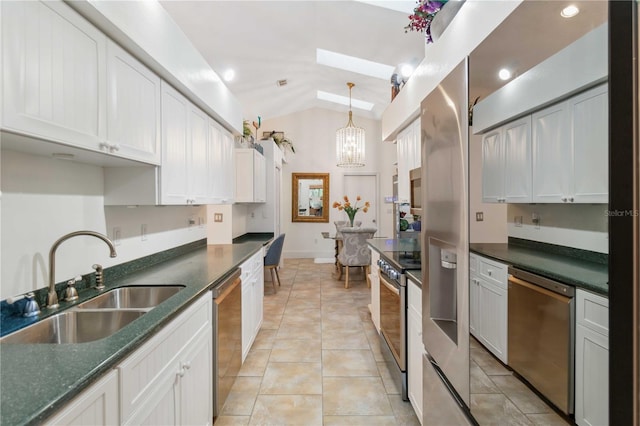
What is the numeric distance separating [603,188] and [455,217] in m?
0.59

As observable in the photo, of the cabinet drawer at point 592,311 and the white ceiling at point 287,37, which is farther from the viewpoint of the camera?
the white ceiling at point 287,37

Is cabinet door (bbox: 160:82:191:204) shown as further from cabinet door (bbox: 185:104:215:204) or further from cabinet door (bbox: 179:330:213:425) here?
cabinet door (bbox: 179:330:213:425)

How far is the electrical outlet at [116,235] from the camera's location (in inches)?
74.6

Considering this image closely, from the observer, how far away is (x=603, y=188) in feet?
1.49

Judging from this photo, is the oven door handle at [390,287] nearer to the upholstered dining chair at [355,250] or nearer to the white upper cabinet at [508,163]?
Answer: the white upper cabinet at [508,163]

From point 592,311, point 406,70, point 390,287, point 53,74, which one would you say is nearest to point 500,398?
point 592,311

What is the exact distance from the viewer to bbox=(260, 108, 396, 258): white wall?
7.71m

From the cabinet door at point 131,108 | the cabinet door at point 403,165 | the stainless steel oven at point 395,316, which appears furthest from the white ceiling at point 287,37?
the stainless steel oven at point 395,316

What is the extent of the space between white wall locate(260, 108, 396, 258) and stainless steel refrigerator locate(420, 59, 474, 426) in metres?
6.27

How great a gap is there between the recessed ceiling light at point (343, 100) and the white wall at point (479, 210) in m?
6.41

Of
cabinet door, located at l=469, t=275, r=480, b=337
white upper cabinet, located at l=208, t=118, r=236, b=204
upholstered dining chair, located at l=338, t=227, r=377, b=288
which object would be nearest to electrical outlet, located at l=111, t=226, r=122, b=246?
white upper cabinet, located at l=208, t=118, r=236, b=204

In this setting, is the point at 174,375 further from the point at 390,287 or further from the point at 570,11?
the point at 570,11

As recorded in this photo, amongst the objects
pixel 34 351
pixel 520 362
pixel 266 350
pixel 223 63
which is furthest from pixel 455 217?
pixel 223 63

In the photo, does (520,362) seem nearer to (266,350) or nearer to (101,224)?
(101,224)
